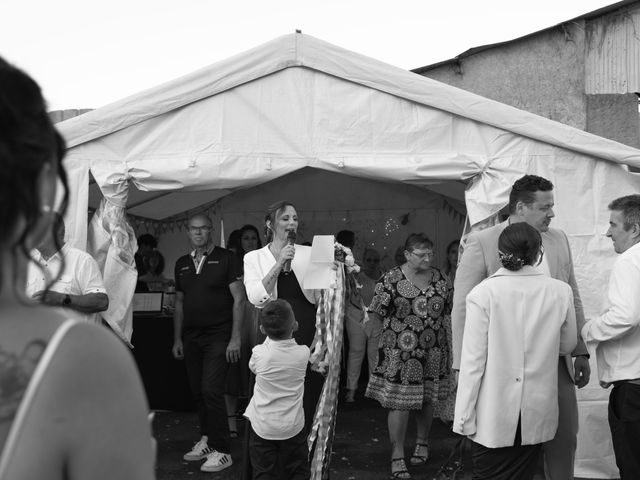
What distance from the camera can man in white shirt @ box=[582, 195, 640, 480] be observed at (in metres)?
4.49

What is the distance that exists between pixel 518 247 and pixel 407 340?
250 centimetres

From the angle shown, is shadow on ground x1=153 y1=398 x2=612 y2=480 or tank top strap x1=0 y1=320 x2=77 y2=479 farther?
shadow on ground x1=153 y1=398 x2=612 y2=480

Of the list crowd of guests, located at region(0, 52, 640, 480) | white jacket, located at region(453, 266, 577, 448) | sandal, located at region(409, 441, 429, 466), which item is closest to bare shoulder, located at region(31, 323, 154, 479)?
crowd of guests, located at region(0, 52, 640, 480)

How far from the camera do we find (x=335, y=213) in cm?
1065

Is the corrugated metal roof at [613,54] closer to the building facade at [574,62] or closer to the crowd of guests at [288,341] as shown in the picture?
the building facade at [574,62]

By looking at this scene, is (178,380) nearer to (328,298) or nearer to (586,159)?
(328,298)

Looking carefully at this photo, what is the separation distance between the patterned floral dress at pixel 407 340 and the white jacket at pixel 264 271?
1096 mm

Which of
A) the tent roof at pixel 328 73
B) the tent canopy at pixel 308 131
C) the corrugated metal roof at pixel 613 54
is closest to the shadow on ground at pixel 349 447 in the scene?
the tent canopy at pixel 308 131

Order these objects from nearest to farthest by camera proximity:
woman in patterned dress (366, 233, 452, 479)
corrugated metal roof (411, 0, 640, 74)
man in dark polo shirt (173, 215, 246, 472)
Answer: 1. woman in patterned dress (366, 233, 452, 479)
2. man in dark polo shirt (173, 215, 246, 472)
3. corrugated metal roof (411, 0, 640, 74)

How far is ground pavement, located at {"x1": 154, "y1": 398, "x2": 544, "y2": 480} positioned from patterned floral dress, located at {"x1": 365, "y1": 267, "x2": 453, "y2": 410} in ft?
1.94

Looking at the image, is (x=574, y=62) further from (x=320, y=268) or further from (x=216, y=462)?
(x=216, y=462)

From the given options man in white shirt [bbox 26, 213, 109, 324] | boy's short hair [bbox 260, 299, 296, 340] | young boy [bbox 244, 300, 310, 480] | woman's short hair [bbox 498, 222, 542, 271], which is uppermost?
woman's short hair [bbox 498, 222, 542, 271]

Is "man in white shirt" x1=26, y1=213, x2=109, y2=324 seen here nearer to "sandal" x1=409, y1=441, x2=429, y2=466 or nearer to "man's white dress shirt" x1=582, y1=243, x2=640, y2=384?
"sandal" x1=409, y1=441, x2=429, y2=466

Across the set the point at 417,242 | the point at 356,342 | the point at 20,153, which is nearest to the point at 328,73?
the point at 417,242
